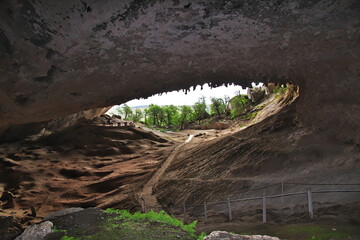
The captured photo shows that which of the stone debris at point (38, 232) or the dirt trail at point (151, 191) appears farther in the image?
the dirt trail at point (151, 191)

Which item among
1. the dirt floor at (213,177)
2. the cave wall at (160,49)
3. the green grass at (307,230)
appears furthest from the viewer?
the dirt floor at (213,177)

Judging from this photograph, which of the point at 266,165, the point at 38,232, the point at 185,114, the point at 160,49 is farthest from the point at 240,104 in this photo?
the point at 38,232

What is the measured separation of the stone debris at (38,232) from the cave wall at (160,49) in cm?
332

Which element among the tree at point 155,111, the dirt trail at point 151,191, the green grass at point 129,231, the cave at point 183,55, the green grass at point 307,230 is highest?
the tree at point 155,111

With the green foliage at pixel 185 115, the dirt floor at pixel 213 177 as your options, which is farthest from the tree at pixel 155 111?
the dirt floor at pixel 213 177

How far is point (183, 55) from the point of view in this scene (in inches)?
221

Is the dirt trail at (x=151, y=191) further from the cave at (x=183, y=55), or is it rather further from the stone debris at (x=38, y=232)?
the cave at (x=183, y=55)

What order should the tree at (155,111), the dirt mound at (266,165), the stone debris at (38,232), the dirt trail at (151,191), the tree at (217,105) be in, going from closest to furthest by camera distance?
1. the stone debris at (38,232)
2. the dirt mound at (266,165)
3. the dirt trail at (151,191)
4. the tree at (217,105)
5. the tree at (155,111)

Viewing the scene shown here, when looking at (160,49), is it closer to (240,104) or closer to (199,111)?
(240,104)

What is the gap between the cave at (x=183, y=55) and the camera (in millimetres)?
4504

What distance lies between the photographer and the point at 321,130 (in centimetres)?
861

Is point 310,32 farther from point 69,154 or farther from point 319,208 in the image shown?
point 69,154

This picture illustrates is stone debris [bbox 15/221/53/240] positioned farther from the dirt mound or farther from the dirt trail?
the dirt mound

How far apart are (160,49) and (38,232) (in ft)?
17.0
